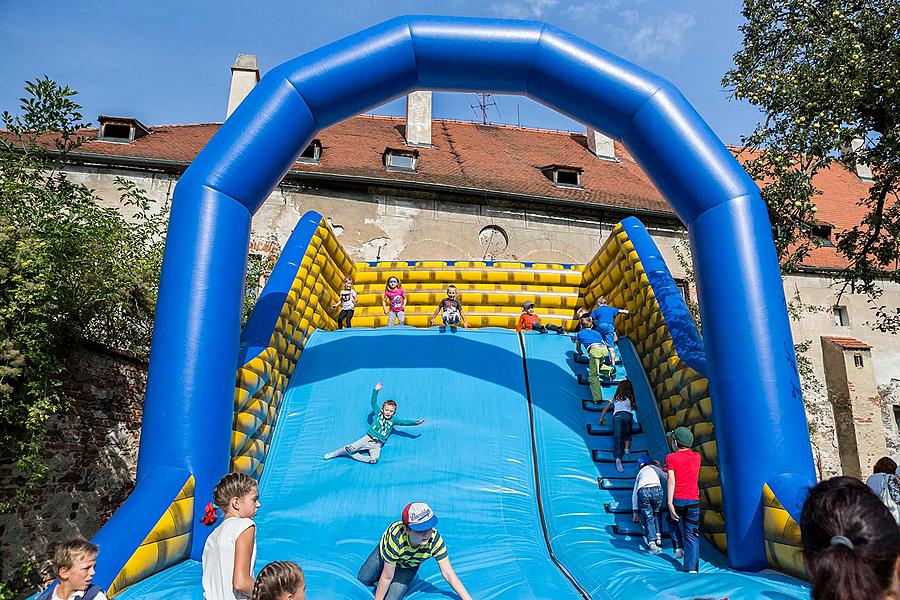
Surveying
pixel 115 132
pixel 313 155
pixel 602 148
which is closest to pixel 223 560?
pixel 313 155

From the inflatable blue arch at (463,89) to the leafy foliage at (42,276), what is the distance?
86 cm

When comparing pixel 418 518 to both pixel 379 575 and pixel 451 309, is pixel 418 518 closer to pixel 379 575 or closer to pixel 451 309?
pixel 379 575

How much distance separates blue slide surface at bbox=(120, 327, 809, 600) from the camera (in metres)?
4.32

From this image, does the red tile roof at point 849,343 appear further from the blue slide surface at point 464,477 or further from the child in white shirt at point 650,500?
the child in white shirt at point 650,500

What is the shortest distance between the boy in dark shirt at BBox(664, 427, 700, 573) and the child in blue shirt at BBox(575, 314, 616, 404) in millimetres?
2210

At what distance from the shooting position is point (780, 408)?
4.64 meters

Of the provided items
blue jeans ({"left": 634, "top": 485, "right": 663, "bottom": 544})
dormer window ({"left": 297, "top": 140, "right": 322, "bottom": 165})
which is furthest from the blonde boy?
dormer window ({"left": 297, "top": 140, "right": 322, "bottom": 165})

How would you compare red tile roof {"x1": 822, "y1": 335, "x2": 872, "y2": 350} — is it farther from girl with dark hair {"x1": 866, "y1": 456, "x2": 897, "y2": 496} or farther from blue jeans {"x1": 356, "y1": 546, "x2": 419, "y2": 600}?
blue jeans {"x1": 356, "y1": 546, "x2": 419, "y2": 600}

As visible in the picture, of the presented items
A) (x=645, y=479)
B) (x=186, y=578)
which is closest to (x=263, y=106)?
(x=186, y=578)

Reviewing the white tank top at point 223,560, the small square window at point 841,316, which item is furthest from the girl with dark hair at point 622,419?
the small square window at point 841,316

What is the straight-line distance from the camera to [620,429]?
6.38 meters

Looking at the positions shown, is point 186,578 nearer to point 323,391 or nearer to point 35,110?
point 323,391

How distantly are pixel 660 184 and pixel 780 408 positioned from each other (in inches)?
78.6

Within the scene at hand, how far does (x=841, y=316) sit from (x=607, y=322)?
38.0ft
